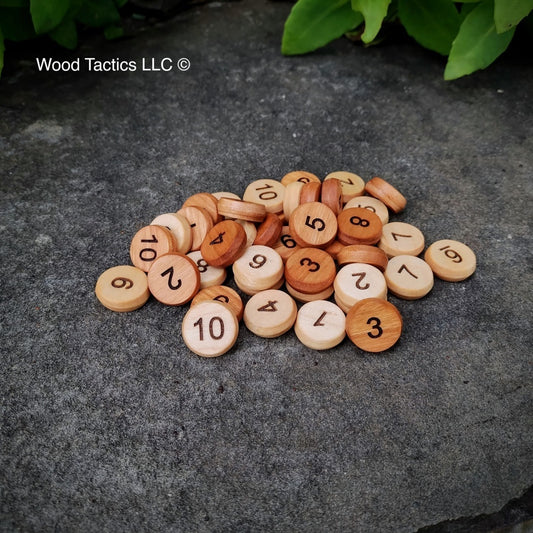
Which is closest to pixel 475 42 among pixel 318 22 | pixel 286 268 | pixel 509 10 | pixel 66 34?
pixel 509 10

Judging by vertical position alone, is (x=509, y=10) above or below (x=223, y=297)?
above

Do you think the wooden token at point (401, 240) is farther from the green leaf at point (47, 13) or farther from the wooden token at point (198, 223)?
the green leaf at point (47, 13)

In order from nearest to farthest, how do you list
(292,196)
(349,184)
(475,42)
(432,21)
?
1. (292,196)
2. (349,184)
3. (475,42)
4. (432,21)

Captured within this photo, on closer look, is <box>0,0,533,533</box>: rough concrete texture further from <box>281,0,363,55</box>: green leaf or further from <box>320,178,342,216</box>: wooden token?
<box>320,178,342,216</box>: wooden token

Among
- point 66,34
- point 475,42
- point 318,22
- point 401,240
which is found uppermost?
point 475,42

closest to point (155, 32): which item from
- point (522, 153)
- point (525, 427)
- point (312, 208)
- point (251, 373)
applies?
point (312, 208)

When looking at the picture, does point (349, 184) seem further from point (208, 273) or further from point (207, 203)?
point (208, 273)

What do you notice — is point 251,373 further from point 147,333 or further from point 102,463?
point 102,463
